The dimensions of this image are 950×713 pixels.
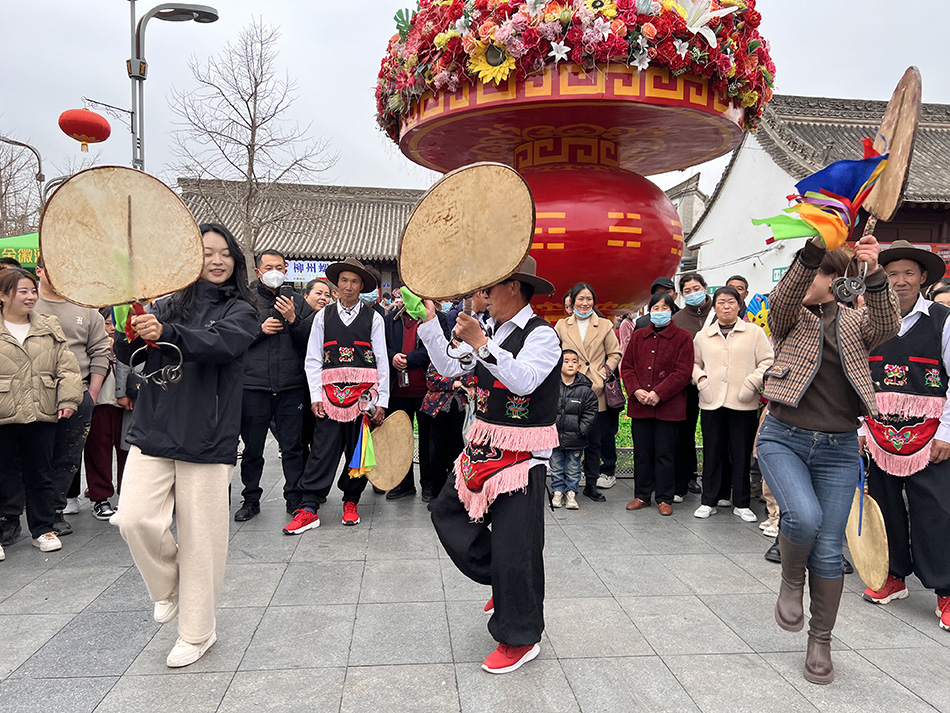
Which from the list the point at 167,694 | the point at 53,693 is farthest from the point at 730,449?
the point at 53,693

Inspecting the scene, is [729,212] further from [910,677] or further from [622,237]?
[910,677]

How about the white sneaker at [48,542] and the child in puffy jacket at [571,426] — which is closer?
the white sneaker at [48,542]

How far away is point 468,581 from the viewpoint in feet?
12.2

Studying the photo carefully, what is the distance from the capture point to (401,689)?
257 cm

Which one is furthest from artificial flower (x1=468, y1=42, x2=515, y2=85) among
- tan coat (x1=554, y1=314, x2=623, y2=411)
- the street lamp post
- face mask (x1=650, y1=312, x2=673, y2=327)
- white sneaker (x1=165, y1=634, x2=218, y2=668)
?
the street lamp post

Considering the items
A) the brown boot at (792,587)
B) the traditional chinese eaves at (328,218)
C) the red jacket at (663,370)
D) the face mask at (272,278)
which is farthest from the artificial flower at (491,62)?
the traditional chinese eaves at (328,218)

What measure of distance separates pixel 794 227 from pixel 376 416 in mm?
3265

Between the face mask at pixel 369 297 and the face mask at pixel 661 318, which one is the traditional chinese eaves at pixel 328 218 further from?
the face mask at pixel 661 318

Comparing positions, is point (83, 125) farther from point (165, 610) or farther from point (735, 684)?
point (735, 684)

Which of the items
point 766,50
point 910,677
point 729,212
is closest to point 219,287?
point 910,677

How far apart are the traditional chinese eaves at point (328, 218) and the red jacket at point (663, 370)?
18484 millimetres

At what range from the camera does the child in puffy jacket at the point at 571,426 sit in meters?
5.31

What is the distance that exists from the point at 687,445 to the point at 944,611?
2.39 meters

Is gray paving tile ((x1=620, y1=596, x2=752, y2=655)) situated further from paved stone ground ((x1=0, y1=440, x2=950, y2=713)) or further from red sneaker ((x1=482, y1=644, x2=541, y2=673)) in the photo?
red sneaker ((x1=482, y1=644, x2=541, y2=673))
